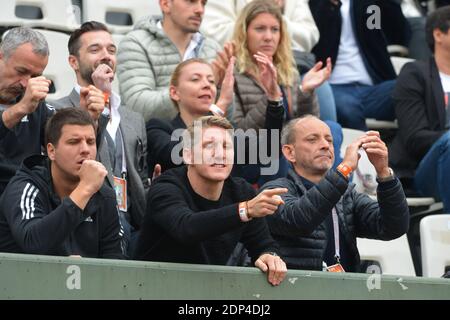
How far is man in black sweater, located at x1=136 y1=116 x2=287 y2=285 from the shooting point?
6.24 metres

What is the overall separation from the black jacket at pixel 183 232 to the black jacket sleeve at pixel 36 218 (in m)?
0.36

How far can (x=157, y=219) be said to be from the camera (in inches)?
249

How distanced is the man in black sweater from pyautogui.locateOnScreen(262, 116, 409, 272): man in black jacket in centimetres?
27

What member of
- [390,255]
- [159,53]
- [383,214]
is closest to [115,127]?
[159,53]

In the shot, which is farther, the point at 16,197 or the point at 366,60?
the point at 366,60

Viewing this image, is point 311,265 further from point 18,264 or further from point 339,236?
point 18,264

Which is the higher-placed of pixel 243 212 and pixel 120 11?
pixel 120 11

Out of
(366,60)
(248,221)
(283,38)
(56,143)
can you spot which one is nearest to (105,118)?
(56,143)

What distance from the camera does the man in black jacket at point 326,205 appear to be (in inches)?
261

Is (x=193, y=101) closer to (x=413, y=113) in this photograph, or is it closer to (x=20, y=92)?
(x=20, y=92)

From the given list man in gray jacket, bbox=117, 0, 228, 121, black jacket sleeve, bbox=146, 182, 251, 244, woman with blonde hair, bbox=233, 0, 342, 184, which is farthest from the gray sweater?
black jacket sleeve, bbox=146, 182, 251, 244

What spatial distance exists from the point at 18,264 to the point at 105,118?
1.28m

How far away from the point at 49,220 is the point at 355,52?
4.18 m

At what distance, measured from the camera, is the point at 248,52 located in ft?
28.1
